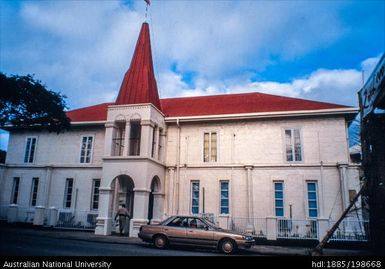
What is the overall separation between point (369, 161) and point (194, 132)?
42.4 feet

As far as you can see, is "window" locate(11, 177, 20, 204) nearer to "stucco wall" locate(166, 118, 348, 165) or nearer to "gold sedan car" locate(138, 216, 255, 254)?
"stucco wall" locate(166, 118, 348, 165)

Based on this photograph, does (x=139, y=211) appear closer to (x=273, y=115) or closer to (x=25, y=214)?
(x=25, y=214)

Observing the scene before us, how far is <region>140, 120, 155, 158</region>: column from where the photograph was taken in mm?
18344

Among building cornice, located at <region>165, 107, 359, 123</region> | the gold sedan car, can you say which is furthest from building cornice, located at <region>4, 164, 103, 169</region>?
the gold sedan car

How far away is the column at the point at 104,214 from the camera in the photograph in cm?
1786

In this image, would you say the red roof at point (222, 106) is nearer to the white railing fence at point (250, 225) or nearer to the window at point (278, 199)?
the window at point (278, 199)

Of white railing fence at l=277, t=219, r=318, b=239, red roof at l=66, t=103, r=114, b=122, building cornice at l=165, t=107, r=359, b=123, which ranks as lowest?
white railing fence at l=277, t=219, r=318, b=239

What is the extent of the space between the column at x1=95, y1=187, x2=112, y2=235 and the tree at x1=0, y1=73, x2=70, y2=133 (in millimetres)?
4791

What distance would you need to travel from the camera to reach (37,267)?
7062 millimetres

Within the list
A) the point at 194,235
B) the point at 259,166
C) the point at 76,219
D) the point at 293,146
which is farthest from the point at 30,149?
the point at 293,146

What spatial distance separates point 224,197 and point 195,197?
6.30ft

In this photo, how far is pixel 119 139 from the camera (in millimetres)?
20234

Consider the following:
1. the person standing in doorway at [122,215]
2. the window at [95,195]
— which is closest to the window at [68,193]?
the window at [95,195]

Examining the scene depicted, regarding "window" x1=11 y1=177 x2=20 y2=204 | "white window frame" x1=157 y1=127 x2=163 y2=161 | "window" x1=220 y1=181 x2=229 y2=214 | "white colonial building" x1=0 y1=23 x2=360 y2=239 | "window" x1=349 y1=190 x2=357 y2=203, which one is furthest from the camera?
"window" x1=11 y1=177 x2=20 y2=204
